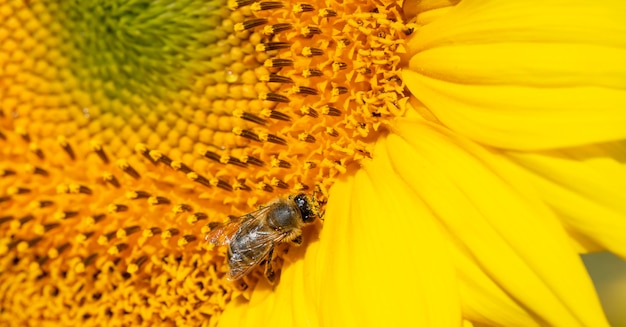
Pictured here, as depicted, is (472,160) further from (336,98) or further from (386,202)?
(336,98)

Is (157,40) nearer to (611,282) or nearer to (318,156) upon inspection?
(318,156)

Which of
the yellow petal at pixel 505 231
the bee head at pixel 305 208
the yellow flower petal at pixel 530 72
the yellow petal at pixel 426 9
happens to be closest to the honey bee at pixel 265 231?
the bee head at pixel 305 208

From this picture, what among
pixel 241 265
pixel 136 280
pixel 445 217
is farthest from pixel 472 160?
pixel 136 280

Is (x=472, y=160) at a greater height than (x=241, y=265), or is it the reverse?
(x=472, y=160)

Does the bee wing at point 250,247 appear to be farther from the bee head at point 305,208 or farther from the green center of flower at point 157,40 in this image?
the green center of flower at point 157,40

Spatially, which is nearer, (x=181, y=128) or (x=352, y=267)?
(x=352, y=267)

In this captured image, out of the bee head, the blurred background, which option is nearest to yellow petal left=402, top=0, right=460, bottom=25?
the bee head

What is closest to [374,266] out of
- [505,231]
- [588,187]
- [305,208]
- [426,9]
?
[305,208]
